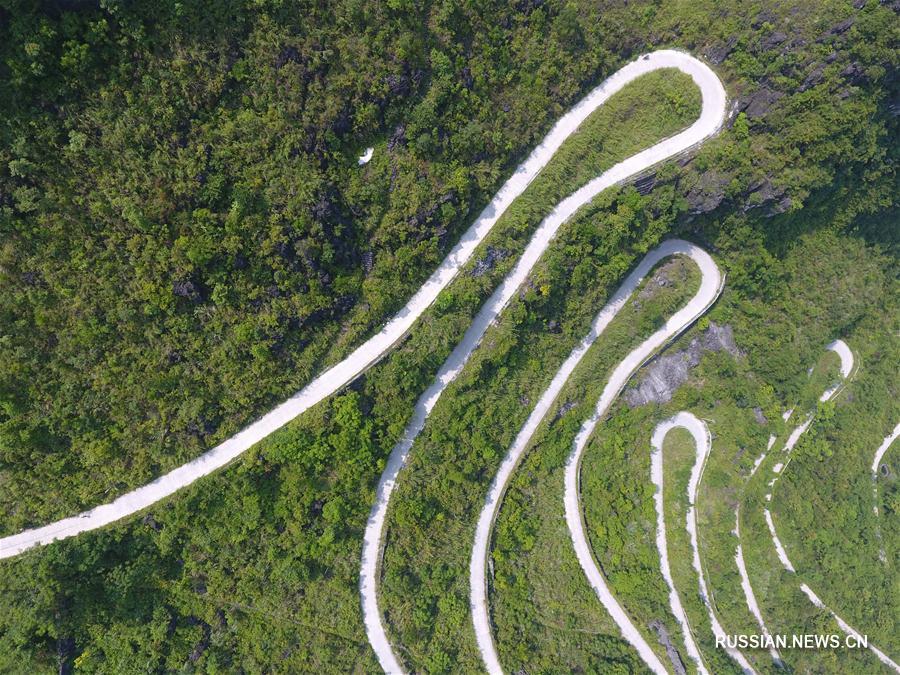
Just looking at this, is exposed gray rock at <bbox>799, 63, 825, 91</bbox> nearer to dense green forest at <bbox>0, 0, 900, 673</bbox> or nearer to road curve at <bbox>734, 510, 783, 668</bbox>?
dense green forest at <bbox>0, 0, 900, 673</bbox>

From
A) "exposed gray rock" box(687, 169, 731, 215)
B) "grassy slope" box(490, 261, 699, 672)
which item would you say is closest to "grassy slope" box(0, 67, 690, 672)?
"exposed gray rock" box(687, 169, 731, 215)

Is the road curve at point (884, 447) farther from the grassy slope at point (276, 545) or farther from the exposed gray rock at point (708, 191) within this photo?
the grassy slope at point (276, 545)

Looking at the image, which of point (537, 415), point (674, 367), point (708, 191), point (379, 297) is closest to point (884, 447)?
point (674, 367)

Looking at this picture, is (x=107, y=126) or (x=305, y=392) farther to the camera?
(x=305, y=392)

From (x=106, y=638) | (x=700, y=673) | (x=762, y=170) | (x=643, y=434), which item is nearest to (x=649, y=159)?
(x=762, y=170)

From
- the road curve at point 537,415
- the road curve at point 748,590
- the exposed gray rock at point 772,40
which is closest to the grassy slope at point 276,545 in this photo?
the road curve at point 537,415

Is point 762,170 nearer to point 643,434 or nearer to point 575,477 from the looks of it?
point 643,434

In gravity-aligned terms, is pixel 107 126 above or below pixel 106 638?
above
